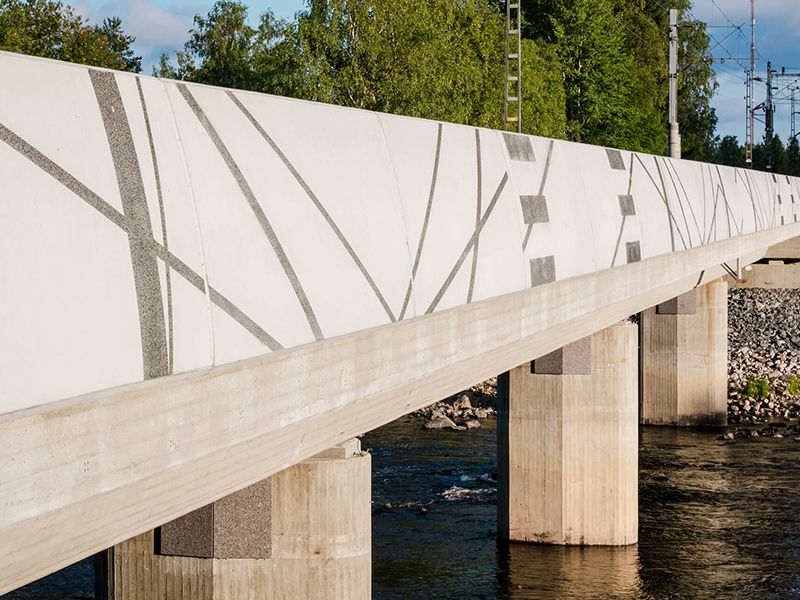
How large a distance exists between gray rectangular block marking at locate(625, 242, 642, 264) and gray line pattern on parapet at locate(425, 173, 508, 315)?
5.56 meters

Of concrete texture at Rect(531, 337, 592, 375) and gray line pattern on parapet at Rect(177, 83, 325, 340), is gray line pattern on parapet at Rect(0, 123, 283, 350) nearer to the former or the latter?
gray line pattern on parapet at Rect(177, 83, 325, 340)

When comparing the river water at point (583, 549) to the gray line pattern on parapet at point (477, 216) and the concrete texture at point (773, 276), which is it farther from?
the concrete texture at point (773, 276)

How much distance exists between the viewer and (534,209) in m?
13.4

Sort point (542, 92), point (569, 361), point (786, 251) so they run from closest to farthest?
point (569, 361) → point (786, 251) → point (542, 92)

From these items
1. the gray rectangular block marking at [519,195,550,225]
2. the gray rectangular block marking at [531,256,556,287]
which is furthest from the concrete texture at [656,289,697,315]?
the gray rectangular block marking at [519,195,550,225]

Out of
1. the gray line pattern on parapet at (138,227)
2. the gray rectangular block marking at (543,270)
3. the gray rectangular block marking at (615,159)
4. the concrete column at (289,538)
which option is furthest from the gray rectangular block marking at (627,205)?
the gray line pattern on parapet at (138,227)

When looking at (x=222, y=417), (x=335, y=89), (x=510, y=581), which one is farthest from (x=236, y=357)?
(x=335, y=89)

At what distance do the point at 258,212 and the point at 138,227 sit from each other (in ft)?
4.67

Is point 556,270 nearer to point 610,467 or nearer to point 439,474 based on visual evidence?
point 610,467

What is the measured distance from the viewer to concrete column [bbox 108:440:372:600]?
10.5 meters

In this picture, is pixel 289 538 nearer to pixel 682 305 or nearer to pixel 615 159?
pixel 615 159

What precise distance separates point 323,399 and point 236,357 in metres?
1.10

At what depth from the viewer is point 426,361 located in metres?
9.70

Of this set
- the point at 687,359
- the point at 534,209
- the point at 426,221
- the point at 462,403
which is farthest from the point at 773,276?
the point at 426,221
